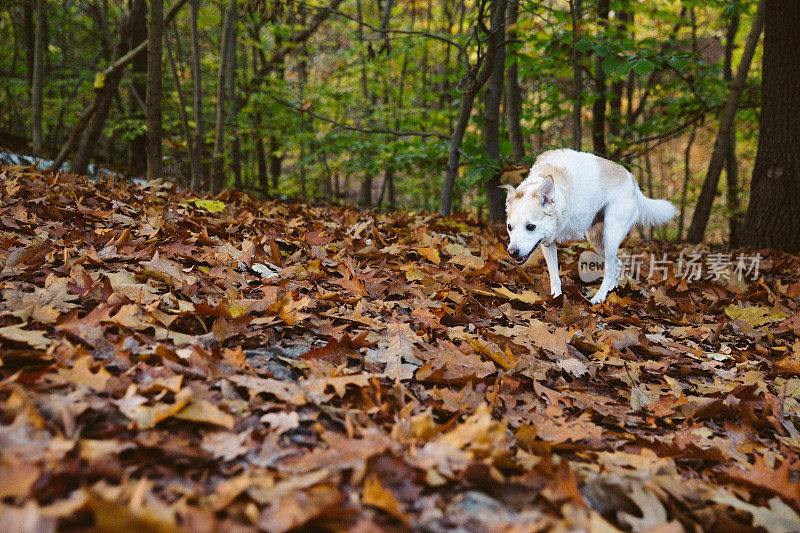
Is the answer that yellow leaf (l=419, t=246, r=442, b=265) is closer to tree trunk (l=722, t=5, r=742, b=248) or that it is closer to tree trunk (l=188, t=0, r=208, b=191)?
tree trunk (l=188, t=0, r=208, b=191)

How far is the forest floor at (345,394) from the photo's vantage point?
→ 49.6 inches

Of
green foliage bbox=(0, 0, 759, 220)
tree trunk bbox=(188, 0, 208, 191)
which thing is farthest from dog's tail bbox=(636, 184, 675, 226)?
tree trunk bbox=(188, 0, 208, 191)

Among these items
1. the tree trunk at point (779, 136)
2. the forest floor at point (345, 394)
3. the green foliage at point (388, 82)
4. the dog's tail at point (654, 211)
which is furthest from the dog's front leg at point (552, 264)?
the tree trunk at point (779, 136)

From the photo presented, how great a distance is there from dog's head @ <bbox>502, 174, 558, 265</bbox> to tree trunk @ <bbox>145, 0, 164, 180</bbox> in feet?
13.4

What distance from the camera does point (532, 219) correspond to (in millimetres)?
3574

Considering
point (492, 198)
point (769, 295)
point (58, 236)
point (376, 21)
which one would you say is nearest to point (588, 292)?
point (769, 295)

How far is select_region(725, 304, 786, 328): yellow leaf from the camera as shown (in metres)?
3.65

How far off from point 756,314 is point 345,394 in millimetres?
3543

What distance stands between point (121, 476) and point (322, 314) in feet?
4.42

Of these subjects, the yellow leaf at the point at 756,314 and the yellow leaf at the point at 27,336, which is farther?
the yellow leaf at the point at 756,314

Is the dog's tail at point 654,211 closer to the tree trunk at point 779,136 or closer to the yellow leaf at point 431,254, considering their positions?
the yellow leaf at point 431,254

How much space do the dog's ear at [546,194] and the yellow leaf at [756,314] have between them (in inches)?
68.2

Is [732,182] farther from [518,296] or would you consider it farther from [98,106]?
[98,106]
